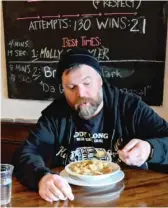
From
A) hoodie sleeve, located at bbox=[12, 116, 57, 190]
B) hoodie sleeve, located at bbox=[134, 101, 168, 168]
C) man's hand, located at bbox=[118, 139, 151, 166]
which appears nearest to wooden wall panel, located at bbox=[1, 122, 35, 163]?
hoodie sleeve, located at bbox=[12, 116, 57, 190]

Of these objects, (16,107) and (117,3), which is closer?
(117,3)

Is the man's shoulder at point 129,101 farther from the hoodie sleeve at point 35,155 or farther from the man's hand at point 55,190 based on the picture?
the man's hand at point 55,190

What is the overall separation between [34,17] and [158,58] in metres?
1.04

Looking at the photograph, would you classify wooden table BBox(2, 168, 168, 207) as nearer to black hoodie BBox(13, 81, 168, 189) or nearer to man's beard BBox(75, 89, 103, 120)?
black hoodie BBox(13, 81, 168, 189)

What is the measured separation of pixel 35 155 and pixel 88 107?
0.38 meters

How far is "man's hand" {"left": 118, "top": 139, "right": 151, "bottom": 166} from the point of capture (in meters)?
1.52

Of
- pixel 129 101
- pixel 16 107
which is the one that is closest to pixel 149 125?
pixel 129 101

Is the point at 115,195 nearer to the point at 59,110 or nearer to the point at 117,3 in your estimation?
the point at 59,110

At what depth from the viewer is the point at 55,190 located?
1.37m

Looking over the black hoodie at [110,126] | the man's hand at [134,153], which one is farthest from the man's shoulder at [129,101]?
the man's hand at [134,153]

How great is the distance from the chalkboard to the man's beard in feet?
2.43

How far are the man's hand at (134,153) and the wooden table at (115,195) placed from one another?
0.11m

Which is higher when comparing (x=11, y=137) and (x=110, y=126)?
(x=110, y=126)

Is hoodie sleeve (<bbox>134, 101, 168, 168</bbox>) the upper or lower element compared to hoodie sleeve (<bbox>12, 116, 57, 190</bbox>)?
upper
